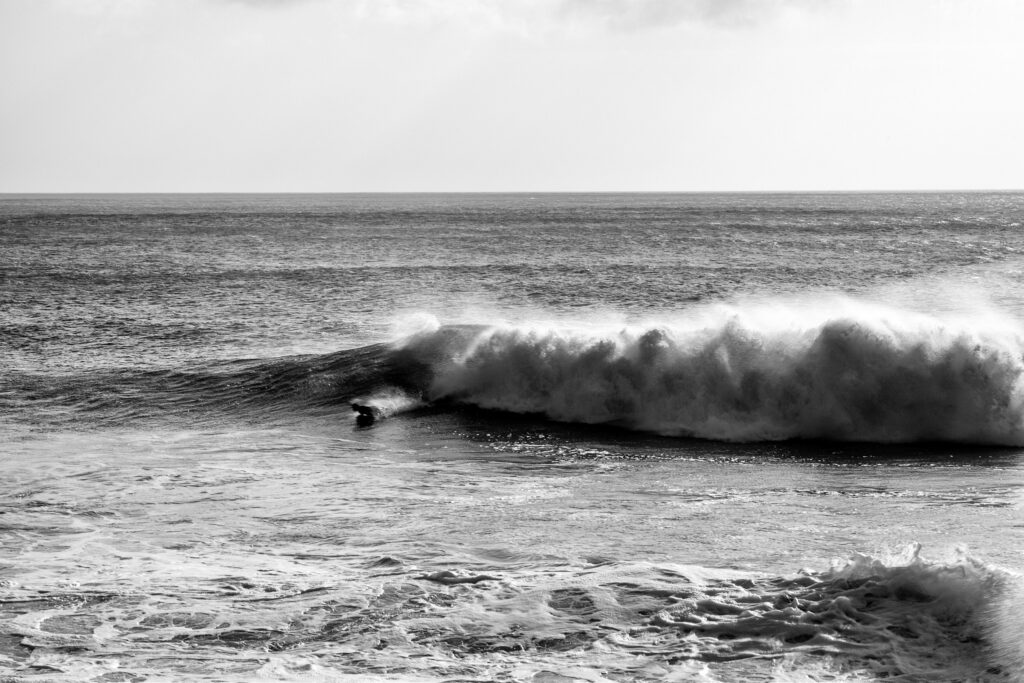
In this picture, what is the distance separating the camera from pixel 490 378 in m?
18.9

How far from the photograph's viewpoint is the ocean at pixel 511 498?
7723 mm

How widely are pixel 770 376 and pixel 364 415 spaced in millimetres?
6433

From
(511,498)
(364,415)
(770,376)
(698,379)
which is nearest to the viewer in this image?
(511,498)

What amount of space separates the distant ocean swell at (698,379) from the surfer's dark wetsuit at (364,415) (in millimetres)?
261

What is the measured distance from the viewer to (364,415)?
57.6 ft

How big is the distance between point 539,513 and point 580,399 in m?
6.62

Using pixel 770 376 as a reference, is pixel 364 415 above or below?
below

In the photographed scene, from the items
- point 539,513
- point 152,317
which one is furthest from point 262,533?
point 152,317

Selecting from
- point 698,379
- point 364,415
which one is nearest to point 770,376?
point 698,379

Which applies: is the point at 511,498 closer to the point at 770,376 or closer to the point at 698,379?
the point at 698,379

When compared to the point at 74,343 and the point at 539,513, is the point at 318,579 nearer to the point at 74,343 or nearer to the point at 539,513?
the point at 539,513

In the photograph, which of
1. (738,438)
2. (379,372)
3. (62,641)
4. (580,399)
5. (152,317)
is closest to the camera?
(62,641)

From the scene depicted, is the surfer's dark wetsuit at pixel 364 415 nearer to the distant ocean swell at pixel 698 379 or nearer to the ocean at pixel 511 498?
the ocean at pixel 511 498

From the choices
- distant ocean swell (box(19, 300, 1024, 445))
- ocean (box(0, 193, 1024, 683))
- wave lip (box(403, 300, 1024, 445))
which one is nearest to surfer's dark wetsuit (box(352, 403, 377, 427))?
ocean (box(0, 193, 1024, 683))
